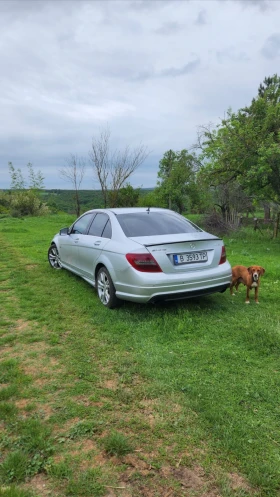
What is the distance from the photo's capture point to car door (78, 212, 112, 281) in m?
4.94

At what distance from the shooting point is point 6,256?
9.23 metres

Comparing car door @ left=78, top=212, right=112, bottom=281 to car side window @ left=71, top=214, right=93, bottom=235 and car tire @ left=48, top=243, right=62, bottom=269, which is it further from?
car tire @ left=48, top=243, right=62, bottom=269

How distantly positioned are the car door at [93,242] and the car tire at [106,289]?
0.28 meters

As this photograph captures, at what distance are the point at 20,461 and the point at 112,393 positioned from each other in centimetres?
87

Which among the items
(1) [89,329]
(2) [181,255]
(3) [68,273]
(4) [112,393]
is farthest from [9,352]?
(3) [68,273]

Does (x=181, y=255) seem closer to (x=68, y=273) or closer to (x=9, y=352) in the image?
(x=9, y=352)

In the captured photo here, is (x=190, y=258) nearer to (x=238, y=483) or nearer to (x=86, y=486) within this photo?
(x=238, y=483)

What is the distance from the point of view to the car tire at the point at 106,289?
4469 millimetres

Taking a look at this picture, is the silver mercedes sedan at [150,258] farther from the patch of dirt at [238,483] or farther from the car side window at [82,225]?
the patch of dirt at [238,483]

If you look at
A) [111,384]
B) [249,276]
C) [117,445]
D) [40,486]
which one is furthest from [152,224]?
[40,486]

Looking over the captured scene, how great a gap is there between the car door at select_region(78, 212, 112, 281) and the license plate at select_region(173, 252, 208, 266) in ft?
3.82

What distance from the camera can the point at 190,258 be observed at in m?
4.23

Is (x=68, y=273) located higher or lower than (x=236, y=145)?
lower

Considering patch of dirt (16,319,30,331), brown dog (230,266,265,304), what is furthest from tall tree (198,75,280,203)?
patch of dirt (16,319,30,331)
